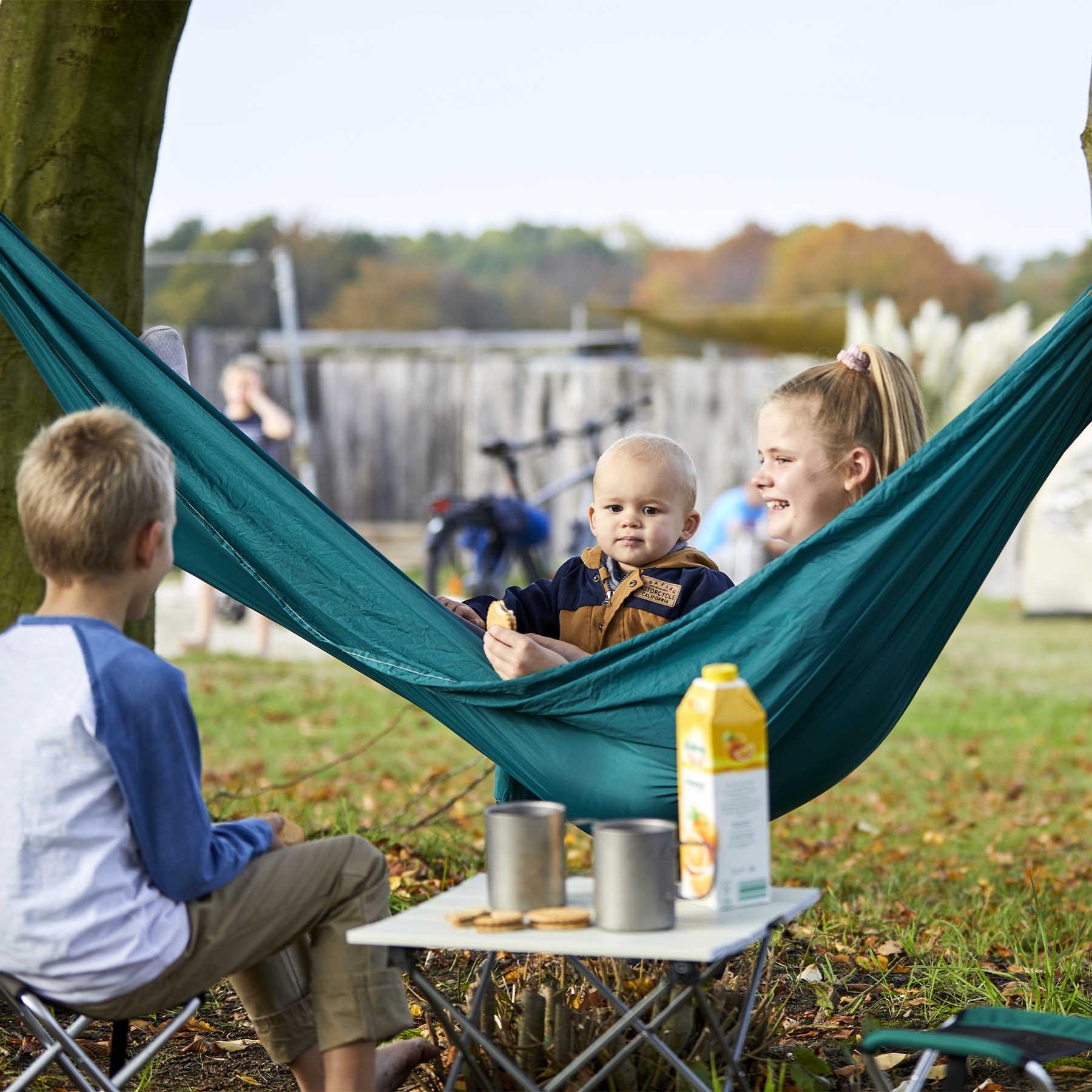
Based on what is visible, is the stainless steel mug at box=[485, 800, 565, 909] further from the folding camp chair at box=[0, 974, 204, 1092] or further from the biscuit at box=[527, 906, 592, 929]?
the folding camp chair at box=[0, 974, 204, 1092]

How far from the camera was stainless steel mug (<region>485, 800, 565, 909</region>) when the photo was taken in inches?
65.8

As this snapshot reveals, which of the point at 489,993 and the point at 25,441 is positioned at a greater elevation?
the point at 25,441

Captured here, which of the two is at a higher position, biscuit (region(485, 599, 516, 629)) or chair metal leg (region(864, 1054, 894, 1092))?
biscuit (region(485, 599, 516, 629))

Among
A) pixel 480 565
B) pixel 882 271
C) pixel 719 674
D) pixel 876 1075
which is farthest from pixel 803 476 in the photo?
pixel 882 271

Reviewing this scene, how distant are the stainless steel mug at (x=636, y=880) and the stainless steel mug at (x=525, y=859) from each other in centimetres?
7

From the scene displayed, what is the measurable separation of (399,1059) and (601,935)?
24.6 inches

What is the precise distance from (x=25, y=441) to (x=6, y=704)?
4.22 ft

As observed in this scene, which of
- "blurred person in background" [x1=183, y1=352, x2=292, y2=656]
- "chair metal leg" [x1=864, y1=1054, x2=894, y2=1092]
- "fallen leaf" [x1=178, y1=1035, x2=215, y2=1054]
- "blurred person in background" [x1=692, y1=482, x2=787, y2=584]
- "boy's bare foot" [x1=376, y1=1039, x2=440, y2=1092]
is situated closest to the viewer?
"chair metal leg" [x1=864, y1=1054, x2=894, y2=1092]

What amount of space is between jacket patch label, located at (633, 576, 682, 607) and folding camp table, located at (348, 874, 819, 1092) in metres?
0.54

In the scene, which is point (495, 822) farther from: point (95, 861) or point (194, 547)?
point (194, 547)

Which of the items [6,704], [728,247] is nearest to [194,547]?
[6,704]

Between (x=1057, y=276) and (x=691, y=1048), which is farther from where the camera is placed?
(x=1057, y=276)

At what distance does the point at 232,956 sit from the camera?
68.9 inches

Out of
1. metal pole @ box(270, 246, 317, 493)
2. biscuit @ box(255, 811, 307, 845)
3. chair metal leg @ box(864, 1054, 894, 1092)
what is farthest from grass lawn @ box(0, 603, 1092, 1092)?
metal pole @ box(270, 246, 317, 493)
